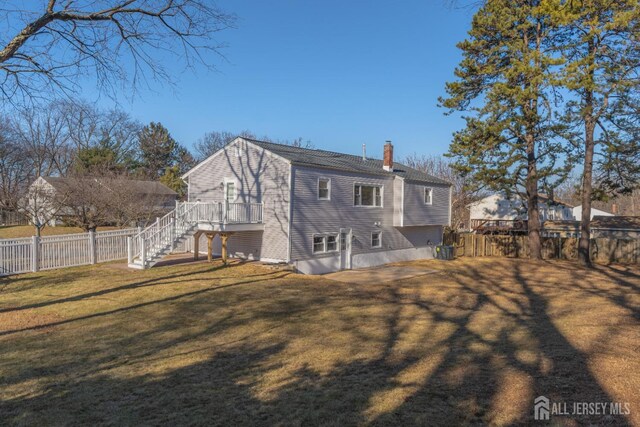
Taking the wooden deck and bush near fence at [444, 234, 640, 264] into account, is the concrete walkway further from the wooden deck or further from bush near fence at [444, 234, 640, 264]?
the wooden deck

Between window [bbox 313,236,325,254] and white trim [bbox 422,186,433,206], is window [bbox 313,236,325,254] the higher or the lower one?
the lower one

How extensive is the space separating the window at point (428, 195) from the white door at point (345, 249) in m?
6.97

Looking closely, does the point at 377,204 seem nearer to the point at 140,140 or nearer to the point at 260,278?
the point at 260,278

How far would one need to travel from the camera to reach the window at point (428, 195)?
86.9 feet

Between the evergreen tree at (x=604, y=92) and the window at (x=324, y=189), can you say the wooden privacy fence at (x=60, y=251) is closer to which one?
the window at (x=324, y=189)

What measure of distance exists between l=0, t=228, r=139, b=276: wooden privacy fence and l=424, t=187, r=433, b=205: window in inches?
643

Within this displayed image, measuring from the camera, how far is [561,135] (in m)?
22.5

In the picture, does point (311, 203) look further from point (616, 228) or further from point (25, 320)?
point (616, 228)

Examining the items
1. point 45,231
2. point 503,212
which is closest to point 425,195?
point 503,212

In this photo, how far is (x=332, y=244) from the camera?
2136 cm

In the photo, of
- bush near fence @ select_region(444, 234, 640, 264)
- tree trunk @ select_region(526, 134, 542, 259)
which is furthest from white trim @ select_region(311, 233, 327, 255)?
bush near fence @ select_region(444, 234, 640, 264)

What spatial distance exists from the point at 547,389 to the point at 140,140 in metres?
57.1

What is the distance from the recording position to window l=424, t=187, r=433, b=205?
2648 cm

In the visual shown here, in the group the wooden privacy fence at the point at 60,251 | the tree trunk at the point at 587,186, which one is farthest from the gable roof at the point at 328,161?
the tree trunk at the point at 587,186
